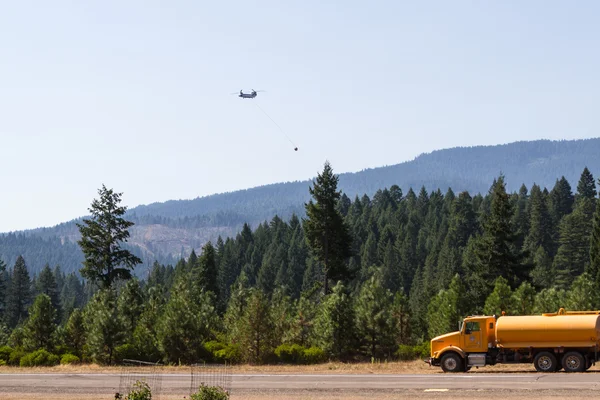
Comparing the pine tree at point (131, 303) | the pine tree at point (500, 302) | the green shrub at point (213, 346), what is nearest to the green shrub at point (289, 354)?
the green shrub at point (213, 346)

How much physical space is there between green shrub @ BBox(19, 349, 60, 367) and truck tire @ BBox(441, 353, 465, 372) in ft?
82.8

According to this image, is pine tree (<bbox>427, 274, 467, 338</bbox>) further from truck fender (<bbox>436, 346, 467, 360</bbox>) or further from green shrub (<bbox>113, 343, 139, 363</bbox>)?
green shrub (<bbox>113, 343, 139, 363</bbox>)

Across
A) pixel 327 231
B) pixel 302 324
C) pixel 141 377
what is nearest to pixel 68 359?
pixel 141 377

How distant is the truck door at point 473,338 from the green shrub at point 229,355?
15463mm

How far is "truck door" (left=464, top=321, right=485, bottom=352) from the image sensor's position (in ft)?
140

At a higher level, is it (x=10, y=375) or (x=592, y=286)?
(x=592, y=286)

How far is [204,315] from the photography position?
186 feet

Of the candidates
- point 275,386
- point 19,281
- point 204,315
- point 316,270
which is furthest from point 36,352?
point 316,270

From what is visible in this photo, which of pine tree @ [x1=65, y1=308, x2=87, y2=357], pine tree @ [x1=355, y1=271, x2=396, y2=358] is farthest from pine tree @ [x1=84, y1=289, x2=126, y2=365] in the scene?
pine tree @ [x1=355, y1=271, x2=396, y2=358]

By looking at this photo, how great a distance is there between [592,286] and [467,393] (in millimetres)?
26457

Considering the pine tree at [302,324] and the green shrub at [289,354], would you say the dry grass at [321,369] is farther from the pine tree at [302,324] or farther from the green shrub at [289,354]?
the pine tree at [302,324]

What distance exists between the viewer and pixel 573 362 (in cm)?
4059

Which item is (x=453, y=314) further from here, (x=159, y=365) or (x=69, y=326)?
(x=69, y=326)

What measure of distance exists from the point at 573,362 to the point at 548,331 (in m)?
1.81
